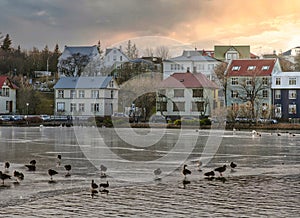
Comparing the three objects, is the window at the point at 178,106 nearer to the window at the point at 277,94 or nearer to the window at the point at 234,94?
the window at the point at 234,94

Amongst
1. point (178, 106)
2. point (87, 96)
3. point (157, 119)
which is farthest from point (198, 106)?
point (87, 96)

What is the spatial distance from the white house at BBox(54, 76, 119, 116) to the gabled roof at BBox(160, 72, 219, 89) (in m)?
11.3

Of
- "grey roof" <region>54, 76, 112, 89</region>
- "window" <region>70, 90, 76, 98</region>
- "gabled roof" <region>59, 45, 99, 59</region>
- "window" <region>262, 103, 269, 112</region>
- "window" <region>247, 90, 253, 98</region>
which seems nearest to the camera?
"window" <region>262, 103, 269, 112</region>

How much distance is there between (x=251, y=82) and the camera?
85.4 meters

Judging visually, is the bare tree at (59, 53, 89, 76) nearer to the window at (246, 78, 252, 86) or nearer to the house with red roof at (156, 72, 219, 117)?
the house with red roof at (156, 72, 219, 117)

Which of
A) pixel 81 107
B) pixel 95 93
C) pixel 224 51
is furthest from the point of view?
pixel 224 51

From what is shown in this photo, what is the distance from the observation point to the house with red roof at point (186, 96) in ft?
281

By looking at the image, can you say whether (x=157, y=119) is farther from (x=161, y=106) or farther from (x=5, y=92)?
(x=5, y=92)

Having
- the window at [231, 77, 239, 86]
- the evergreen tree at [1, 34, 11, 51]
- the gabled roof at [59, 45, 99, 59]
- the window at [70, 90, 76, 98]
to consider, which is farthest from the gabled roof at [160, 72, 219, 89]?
the evergreen tree at [1, 34, 11, 51]

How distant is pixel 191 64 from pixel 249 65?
74.9 ft

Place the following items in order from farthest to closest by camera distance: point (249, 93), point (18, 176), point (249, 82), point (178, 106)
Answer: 1. point (178, 106)
2. point (249, 82)
3. point (249, 93)
4. point (18, 176)

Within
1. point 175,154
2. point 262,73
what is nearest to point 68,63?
point 262,73

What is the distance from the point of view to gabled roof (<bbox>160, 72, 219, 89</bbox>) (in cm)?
8706

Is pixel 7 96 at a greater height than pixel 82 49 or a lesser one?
lesser
